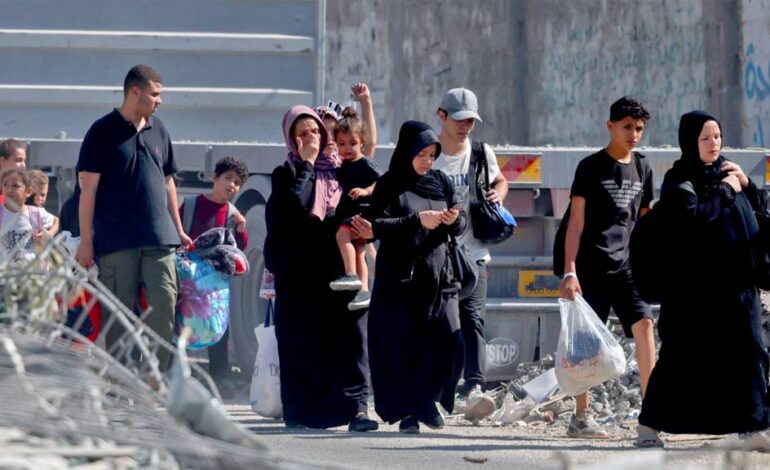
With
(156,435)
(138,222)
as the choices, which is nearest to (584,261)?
(138,222)

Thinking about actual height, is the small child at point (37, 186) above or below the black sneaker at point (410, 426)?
above

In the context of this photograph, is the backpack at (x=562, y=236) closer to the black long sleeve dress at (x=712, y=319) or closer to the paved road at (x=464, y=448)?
the paved road at (x=464, y=448)

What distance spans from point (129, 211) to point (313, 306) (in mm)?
1053

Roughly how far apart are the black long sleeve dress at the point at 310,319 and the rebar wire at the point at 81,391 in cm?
454

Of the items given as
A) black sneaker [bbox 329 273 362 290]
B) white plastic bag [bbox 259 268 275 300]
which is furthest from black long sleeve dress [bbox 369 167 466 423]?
white plastic bag [bbox 259 268 275 300]

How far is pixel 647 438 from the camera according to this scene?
750cm

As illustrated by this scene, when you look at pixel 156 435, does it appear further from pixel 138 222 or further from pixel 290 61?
pixel 290 61

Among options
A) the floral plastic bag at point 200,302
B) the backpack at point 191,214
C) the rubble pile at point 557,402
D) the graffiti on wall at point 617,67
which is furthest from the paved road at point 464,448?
the graffiti on wall at point 617,67

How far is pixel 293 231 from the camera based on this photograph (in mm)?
8508

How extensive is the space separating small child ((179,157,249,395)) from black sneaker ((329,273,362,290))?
1776 millimetres

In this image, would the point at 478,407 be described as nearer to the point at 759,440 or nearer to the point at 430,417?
the point at 430,417

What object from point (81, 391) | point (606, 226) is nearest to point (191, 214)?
point (606, 226)

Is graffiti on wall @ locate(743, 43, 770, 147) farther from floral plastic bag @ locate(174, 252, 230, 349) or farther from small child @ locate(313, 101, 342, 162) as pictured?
floral plastic bag @ locate(174, 252, 230, 349)

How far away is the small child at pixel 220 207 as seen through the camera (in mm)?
10086
